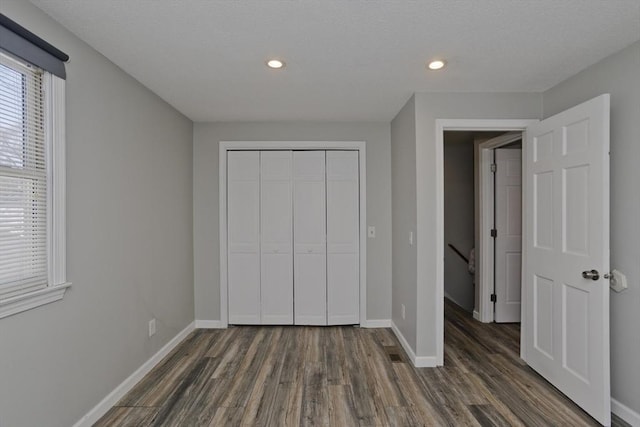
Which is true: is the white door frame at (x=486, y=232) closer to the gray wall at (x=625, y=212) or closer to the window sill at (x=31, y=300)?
the gray wall at (x=625, y=212)

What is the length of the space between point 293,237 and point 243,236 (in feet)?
1.87

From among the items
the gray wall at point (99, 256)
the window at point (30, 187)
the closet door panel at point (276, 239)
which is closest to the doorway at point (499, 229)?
the closet door panel at point (276, 239)

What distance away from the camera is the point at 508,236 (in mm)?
3721

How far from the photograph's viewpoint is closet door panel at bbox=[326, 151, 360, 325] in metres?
3.63

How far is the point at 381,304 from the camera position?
143 inches

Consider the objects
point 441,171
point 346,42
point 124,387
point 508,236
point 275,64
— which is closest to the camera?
point 346,42

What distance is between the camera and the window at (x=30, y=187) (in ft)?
4.76

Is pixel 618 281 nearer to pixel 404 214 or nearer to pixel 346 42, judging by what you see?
pixel 404 214

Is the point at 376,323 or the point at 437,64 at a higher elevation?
the point at 437,64

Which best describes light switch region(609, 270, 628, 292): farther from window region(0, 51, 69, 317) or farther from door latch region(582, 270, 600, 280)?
window region(0, 51, 69, 317)

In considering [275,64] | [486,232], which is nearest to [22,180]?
[275,64]

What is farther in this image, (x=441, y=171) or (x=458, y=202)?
(x=458, y=202)

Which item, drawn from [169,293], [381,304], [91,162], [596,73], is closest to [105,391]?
[169,293]

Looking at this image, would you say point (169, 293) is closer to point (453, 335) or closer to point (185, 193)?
point (185, 193)
